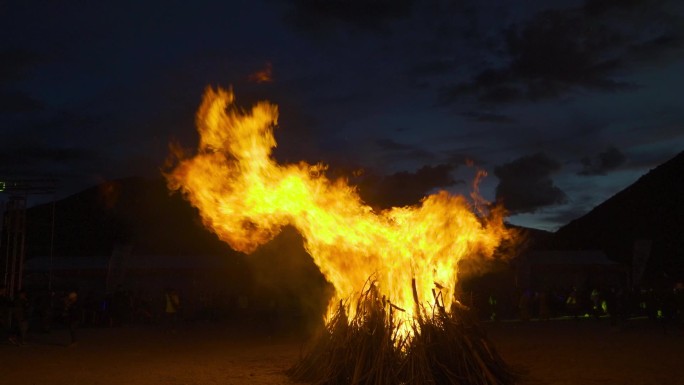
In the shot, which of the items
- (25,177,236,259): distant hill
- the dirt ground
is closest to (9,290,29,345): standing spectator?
the dirt ground

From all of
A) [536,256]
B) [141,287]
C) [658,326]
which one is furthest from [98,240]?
[658,326]

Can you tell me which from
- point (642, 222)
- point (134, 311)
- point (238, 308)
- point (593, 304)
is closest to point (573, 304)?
point (593, 304)

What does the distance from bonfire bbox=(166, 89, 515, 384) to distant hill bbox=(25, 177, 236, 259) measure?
44362 mm

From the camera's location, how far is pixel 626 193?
3017 inches

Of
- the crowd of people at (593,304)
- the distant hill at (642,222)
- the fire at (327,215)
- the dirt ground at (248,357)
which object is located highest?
the distant hill at (642,222)

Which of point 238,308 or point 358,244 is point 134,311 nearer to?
point 238,308

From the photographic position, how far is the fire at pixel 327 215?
35.5ft

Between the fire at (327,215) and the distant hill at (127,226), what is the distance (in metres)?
44.3

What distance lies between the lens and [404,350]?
9438 mm

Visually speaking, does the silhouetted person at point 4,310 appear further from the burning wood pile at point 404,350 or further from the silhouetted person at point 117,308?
the burning wood pile at point 404,350

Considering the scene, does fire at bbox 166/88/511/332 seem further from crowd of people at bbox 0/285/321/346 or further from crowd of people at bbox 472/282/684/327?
crowd of people at bbox 472/282/684/327

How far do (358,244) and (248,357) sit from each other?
4.38 meters

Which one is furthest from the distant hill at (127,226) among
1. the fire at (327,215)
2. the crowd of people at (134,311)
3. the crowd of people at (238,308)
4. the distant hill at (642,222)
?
the fire at (327,215)

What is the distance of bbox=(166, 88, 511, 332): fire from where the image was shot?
35.5ft
